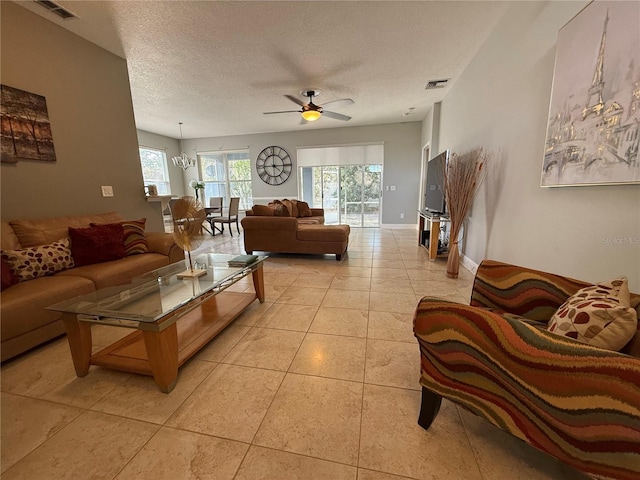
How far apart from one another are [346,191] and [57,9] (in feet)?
19.2

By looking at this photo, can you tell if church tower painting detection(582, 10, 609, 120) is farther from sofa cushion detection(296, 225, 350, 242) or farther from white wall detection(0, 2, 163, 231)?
white wall detection(0, 2, 163, 231)

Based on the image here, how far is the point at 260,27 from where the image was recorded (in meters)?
2.55

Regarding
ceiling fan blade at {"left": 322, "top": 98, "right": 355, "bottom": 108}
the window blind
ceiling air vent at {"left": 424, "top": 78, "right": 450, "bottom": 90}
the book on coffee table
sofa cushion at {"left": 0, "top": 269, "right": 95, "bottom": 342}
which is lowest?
sofa cushion at {"left": 0, "top": 269, "right": 95, "bottom": 342}

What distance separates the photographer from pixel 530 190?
2.05 m

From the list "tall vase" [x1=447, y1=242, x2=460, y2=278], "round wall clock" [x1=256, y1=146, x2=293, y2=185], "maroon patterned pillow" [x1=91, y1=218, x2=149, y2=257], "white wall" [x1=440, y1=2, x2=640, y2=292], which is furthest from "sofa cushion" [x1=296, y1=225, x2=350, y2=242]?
"round wall clock" [x1=256, y1=146, x2=293, y2=185]

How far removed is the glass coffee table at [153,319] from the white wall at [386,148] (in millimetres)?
5581

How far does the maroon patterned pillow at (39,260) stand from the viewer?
1896mm

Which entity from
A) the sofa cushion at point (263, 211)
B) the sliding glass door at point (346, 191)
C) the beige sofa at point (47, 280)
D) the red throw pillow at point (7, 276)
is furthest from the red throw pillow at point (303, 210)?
the red throw pillow at point (7, 276)

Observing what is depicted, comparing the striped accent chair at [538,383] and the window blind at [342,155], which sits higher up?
the window blind at [342,155]

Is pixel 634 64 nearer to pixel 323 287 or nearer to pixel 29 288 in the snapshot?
pixel 323 287

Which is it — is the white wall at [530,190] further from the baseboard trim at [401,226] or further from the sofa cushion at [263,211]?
the baseboard trim at [401,226]

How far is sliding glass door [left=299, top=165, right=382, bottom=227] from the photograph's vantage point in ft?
23.0

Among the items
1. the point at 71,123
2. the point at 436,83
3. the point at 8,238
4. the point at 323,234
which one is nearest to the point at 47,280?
the point at 8,238

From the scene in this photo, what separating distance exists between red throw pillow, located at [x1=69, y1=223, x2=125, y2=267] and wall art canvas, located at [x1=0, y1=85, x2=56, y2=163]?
78 cm
